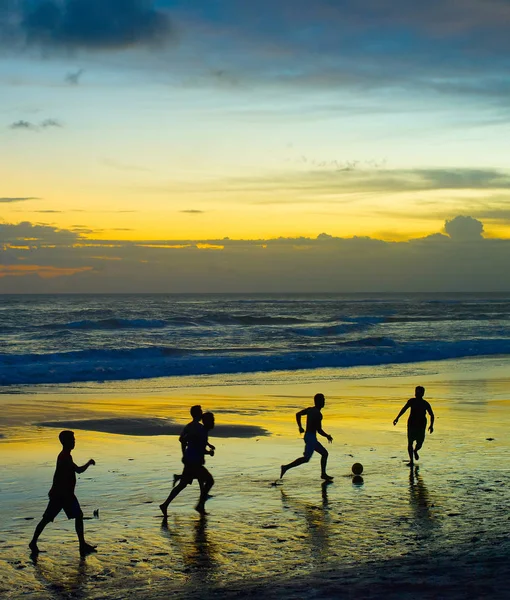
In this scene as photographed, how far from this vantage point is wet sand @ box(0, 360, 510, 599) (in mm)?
7359

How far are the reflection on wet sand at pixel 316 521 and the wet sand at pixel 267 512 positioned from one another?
0.10 feet

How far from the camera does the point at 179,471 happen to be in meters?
12.4

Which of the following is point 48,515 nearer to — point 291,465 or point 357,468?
point 291,465

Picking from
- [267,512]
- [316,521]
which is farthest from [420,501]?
[267,512]

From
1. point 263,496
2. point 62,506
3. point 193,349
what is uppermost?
point 62,506

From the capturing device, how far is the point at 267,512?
390 inches

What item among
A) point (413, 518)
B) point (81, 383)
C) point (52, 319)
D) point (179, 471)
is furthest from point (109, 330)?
point (413, 518)

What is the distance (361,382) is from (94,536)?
18.8 m

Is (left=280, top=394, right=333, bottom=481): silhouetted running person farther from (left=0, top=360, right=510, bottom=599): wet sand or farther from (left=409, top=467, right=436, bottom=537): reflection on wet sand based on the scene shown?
(left=409, top=467, right=436, bottom=537): reflection on wet sand

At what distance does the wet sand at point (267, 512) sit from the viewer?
24.1ft

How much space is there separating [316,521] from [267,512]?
2.33 ft

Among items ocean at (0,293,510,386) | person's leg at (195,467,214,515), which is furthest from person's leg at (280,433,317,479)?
ocean at (0,293,510,386)

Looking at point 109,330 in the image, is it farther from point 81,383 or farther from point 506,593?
point 506,593

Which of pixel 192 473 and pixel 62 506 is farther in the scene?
pixel 192 473
